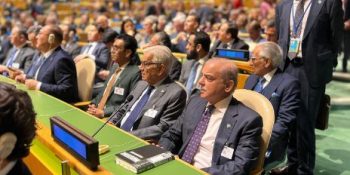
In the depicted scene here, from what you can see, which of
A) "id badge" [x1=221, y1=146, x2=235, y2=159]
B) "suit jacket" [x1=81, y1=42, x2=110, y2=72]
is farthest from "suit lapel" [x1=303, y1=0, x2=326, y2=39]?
"suit jacket" [x1=81, y1=42, x2=110, y2=72]

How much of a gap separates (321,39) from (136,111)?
1.38 m

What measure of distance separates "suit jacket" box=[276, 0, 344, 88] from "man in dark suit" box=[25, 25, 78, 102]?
1932 mm

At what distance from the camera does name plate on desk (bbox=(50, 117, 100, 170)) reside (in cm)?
146

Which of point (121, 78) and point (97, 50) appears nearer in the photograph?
point (121, 78)

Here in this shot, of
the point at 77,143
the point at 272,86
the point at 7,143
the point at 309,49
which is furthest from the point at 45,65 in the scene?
the point at 7,143

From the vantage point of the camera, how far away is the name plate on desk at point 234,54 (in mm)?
3443

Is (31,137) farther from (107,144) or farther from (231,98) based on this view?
(231,98)

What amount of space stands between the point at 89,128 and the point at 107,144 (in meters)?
0.28

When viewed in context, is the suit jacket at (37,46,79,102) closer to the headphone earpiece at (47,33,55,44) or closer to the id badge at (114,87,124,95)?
the headphone earpiece at (47,33,55,44)

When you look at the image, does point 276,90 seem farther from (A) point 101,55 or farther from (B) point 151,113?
(A) point 101,55

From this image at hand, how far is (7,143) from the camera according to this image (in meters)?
1.18

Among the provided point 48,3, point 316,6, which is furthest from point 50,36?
point 48,3

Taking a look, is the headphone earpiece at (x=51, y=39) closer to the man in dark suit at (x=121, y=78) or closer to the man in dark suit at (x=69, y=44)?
the man in dark suit at (x=121, y=78)

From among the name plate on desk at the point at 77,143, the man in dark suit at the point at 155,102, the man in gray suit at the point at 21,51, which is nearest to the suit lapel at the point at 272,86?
the man in dark suit at the point at 155,102
